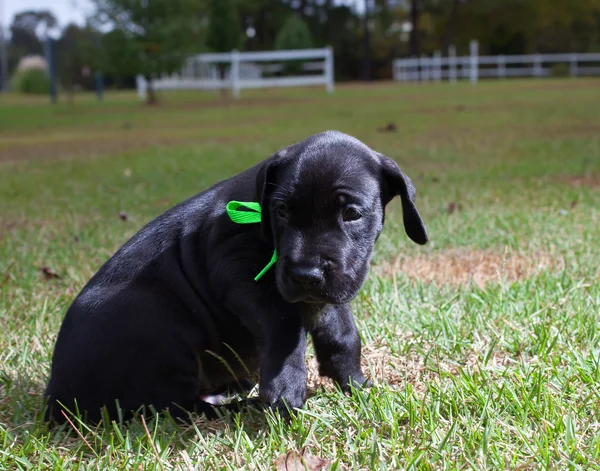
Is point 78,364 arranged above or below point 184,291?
below

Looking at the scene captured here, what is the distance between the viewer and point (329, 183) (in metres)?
2.55

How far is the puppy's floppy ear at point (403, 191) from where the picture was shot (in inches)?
110

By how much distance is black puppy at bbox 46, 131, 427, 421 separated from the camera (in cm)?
254

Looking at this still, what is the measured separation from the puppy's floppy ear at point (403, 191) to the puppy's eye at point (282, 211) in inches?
18.0

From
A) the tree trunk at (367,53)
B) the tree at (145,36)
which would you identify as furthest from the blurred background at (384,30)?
the tree at (145,36)

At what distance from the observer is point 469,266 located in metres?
4.43

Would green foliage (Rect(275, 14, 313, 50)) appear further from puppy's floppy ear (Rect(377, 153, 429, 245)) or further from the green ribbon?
the green ribbon

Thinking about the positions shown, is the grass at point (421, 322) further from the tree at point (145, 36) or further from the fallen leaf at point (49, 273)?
the tree at point (145, 36)

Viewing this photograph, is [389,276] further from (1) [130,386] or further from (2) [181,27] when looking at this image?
(2) [181,27]

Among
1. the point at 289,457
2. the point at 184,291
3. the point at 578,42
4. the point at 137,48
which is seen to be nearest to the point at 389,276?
the point at 184,291

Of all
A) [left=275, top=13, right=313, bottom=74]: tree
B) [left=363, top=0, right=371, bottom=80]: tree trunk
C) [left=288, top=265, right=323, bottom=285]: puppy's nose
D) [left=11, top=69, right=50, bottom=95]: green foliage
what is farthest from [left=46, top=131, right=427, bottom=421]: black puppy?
[left=363, top=0, right=371, bottom=80]: tree trunk

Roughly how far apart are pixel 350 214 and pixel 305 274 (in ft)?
1.06

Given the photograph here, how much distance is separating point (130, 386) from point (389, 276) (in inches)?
78.1

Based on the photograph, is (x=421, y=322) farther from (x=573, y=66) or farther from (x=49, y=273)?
(x=573, y=66)
